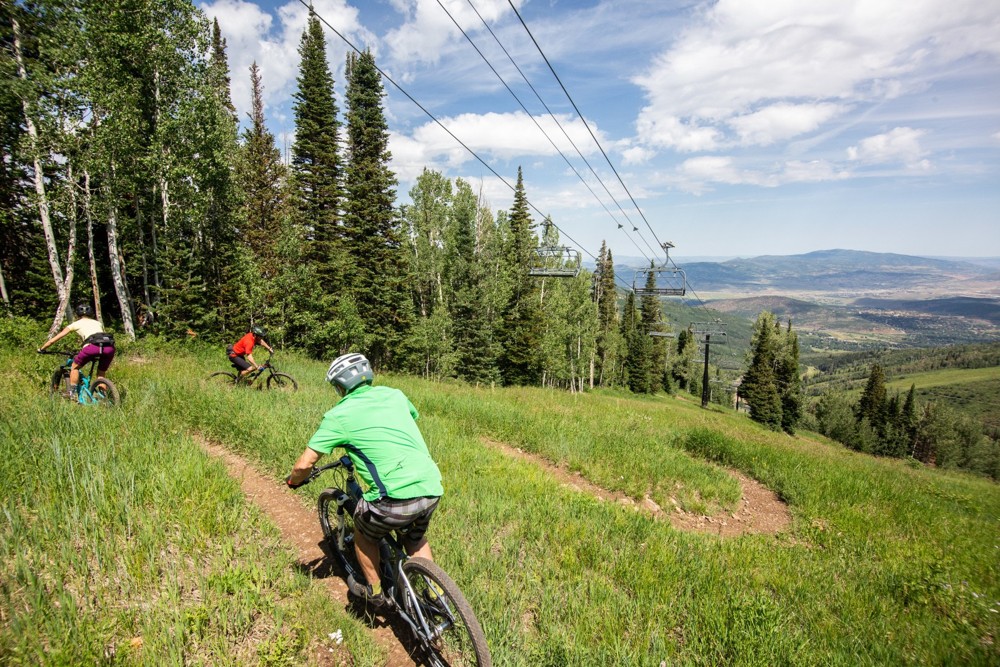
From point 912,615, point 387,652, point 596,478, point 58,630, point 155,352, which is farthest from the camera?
point 155,352

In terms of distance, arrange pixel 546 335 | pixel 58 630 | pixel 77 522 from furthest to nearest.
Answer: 1. pixel 546 335
2. pixel 77 522
3. pixel 58 630

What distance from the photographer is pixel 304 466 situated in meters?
3.45

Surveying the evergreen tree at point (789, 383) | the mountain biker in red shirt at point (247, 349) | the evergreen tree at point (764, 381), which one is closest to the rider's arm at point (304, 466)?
the mountain biker in red shirt at point (247, 349)

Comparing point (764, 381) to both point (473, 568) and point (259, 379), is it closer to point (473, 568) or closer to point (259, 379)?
point (259, 379)

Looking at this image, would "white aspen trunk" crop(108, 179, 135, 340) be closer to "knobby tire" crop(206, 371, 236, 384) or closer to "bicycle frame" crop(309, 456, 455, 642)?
"knobby tire" crop(206, 371, 236, 384)

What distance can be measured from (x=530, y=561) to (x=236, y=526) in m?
3.30

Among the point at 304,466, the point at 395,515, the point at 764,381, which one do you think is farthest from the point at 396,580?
the point at 764,381

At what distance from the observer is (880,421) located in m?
70.1

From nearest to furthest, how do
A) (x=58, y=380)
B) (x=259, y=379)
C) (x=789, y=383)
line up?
1. (x=58, y=380)
2. (x=259, y=379)
3. (x=789, y=383)

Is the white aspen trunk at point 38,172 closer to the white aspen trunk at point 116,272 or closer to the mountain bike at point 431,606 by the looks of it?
the white aspen trunk at point 116,272

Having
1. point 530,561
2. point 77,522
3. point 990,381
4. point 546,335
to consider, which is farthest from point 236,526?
point 990,381

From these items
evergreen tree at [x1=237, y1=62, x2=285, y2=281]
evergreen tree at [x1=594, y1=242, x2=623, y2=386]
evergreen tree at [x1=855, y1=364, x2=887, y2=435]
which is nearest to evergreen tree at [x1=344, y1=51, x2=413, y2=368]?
evergreen tree at [x1=237, y1=62, x2=285, y2=281]

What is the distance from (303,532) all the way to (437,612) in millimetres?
2698

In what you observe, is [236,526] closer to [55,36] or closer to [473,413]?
[473,413]
